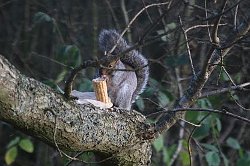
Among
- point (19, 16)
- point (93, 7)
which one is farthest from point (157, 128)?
point (19, 16)

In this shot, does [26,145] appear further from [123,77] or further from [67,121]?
[67,121]

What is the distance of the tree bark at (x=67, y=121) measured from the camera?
1.47 m

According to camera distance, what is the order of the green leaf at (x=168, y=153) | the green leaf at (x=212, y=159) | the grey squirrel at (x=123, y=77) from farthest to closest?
the green leaf at (x=168, y=153), the green leaf at (x=212, y=159), the grey squirrel at (x=123, y=77)

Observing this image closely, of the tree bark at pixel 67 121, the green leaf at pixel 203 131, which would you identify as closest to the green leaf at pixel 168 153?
the green leaf at pixel 203 131

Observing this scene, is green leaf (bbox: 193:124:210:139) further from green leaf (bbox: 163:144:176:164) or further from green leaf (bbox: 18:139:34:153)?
green leaf (bbox: 18:139:34:153)

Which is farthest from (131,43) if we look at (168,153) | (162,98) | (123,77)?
(123,77)

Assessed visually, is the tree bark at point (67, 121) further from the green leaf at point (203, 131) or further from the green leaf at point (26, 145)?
the green leaf at point (26, 145)

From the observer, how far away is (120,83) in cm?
273

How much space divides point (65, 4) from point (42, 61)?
1.53 feet

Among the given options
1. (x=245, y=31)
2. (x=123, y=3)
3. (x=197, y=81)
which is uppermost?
(x=123, y=3)

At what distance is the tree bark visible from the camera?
1.47 metres

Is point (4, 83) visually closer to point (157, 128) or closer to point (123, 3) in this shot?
point (157, 128)

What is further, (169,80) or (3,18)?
(3,18)

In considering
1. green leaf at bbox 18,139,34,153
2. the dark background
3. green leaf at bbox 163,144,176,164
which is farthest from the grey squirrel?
green leaf at bbox 18,139,34,153
